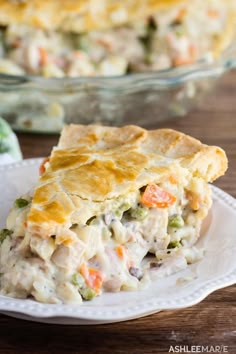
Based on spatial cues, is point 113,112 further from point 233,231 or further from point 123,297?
point 123,297

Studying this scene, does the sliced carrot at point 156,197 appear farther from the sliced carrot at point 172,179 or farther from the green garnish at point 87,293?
the green garnish at point 87,293

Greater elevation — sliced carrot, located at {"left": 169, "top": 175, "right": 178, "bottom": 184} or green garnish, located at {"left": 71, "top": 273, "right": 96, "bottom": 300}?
sliced carrot, located at {"left": 169, "top": 175, "right": 178, "bottom": 184}

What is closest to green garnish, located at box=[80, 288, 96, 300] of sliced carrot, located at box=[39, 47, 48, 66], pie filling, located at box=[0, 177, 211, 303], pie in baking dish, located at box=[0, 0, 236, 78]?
pie filling, located at box=[0, 177, 211, 303]

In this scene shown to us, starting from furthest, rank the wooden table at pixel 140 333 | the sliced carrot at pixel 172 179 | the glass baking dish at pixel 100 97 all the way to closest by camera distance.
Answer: the glass baking dish at pixel 100 97
the sliced carrot at pixel 172 179
the wooden table at pixel 140 333

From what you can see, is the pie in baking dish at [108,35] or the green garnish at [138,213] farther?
the pie in baking dish at [108,35]

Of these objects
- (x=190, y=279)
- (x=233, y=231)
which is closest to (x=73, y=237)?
(x=190, y=279)

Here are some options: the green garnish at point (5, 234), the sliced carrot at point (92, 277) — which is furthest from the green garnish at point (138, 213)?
the green garnish at point (5, 234)

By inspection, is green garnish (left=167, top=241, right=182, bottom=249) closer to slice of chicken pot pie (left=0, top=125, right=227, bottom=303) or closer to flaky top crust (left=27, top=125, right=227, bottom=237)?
slice of chicken pot pie (left=0, top=125, right=227, bottom=303)

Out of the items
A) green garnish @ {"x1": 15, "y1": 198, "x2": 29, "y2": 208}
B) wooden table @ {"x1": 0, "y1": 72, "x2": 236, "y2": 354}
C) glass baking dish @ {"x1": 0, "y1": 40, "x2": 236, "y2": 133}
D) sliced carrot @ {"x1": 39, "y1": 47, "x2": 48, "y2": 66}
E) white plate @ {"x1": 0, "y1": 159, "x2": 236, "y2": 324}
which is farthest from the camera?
sliced carrot @ {"x1": 39, "y1": 47, "x2": 48, "y2": 66}
